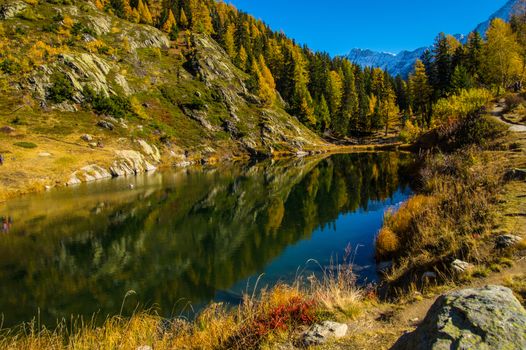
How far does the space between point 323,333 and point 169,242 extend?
61.3ft

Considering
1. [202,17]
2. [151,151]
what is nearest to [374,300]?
[151,151]

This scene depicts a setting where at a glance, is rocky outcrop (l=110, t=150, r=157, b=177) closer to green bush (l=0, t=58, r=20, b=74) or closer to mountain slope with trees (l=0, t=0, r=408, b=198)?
mountain slope with trees (l=0, t=0, r=408, b=198)

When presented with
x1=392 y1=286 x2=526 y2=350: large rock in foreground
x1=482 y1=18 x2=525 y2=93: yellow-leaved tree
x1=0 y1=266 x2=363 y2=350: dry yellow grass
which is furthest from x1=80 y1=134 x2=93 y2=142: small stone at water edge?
x1=482 y1=18 x2=525 y2=93: yellow-leaved tree

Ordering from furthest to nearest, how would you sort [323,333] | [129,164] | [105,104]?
[105,104] → [129,164] → [323,333]

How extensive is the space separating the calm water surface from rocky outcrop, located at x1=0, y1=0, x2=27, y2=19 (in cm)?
9343

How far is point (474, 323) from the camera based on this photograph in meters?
4.18

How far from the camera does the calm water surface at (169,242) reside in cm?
1617

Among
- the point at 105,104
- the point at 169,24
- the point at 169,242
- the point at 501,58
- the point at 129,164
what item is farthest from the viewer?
the point at 169,24

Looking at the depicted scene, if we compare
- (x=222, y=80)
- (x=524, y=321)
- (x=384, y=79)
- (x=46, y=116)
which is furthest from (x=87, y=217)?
(x=384, y=79)

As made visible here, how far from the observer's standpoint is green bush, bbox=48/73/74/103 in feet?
250

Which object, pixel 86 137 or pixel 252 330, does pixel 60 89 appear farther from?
pixel 252 330

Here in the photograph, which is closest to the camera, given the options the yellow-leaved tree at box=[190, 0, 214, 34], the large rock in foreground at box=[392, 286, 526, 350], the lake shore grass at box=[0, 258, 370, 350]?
the large rock in foreground at box=[392, 286, 526, 350]

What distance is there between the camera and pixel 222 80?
125312mm

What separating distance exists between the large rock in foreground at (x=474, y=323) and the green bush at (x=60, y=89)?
295ft
